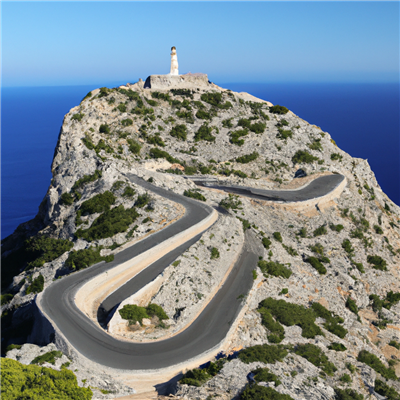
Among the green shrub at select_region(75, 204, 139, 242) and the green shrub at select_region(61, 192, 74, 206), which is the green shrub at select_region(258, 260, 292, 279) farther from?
the green shrub at select_region(61, 192, 74, 206)

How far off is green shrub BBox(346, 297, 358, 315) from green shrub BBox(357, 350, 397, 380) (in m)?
5.50

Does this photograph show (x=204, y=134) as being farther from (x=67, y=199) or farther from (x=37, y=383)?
(x=37, y=383)

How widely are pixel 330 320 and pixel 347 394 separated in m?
9.27

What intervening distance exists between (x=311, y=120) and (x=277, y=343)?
18313 centimetres

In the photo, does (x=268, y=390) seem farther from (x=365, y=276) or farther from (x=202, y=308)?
(x=365, y=276)

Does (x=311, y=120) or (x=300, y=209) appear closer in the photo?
(x=300, y=209)

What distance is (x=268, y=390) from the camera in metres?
15.6

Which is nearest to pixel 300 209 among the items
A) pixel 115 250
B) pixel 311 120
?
pixel 115 250

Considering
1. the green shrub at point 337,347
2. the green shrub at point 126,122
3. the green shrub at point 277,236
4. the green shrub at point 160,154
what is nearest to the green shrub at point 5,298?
the green shrub at point 337,347

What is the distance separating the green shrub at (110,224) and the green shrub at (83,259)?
3.40 m

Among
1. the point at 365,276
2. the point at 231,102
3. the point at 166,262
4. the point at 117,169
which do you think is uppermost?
the point at 231,102

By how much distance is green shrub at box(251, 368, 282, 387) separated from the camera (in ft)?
54.3

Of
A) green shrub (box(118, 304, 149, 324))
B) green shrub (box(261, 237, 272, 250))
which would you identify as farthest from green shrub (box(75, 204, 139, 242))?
green shrub (box(261, 237, 272, 250))

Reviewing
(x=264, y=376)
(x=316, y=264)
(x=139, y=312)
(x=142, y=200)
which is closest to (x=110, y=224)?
(x=142, y=200)
